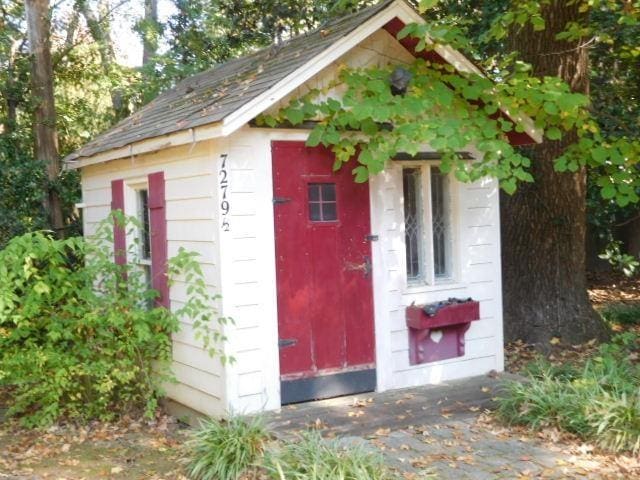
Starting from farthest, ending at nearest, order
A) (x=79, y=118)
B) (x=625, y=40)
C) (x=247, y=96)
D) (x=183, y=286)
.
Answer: (x=79, y=118)
(x=625, y=40)
(x=183, y=286)
(x=247, y=96)

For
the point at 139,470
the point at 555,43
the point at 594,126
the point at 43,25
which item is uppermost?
the point at 43,25

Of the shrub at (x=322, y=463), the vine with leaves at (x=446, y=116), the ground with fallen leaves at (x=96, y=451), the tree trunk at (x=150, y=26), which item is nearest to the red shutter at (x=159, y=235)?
the ground with fallen leaves at (x=96, y=451)

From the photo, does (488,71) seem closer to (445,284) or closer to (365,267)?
(445,284)

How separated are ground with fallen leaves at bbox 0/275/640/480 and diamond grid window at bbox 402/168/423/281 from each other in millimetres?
1482

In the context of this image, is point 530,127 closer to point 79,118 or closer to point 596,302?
point 596,302

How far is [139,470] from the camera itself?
19.1ft

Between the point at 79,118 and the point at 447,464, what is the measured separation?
41.0 feet

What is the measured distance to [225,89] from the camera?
7371mm

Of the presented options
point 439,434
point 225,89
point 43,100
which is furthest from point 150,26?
point 439,434

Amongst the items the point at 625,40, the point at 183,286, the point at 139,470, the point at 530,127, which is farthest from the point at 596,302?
the point at 139,470

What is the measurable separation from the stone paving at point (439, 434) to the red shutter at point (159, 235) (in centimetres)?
188

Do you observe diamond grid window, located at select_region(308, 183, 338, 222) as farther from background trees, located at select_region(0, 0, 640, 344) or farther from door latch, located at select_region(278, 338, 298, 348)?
background trees, located at select_region(0, 0, 640, 344)

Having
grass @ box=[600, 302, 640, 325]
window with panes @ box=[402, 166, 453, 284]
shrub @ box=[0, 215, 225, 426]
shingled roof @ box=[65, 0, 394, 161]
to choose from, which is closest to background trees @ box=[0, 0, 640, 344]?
shingled roof @ box=[65, 0, 394, 161]

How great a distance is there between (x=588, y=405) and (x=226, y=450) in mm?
2952
